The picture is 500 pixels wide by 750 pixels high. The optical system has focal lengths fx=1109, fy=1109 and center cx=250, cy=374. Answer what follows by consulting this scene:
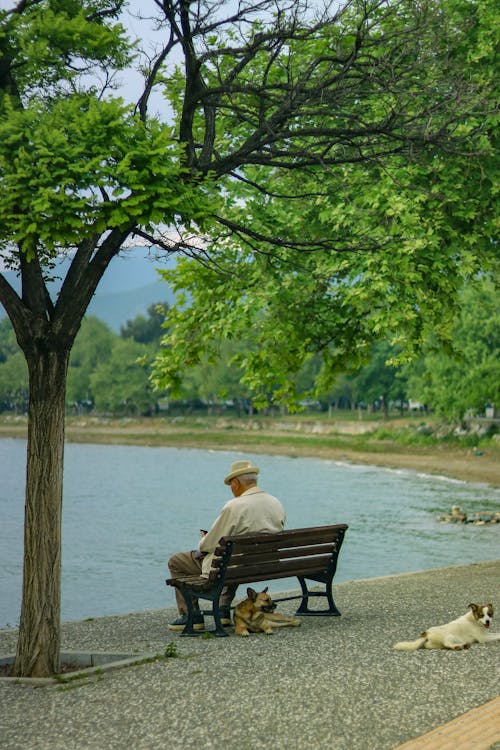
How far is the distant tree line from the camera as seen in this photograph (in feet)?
221

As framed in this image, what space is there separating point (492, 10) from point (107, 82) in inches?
343

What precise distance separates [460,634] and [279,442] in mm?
92561

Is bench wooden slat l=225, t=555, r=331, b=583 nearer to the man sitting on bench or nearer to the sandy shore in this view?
the man sitting on bench

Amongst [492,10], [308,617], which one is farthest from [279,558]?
[492,10]

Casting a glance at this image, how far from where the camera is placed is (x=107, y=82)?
11078 millimetres

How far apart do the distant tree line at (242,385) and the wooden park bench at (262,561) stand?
35855 mm

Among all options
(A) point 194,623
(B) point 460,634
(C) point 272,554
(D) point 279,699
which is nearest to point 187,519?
(A) point 194,623

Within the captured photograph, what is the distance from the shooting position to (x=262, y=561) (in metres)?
11.6

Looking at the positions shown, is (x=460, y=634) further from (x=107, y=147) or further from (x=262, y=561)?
(x=107, y=147)

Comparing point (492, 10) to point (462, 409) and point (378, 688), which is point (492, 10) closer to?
point (378, 688)

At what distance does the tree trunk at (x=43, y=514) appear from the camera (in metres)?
10.1

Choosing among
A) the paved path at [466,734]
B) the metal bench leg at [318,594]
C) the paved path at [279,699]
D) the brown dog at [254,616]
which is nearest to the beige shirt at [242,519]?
the brown dog at [254,616]

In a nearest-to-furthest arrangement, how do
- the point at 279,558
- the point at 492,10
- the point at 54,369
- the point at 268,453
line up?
1. the point at 54,369
2. the point at 279,558
3. the point at 492,10
4. the point at 268,453

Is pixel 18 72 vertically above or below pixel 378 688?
above
